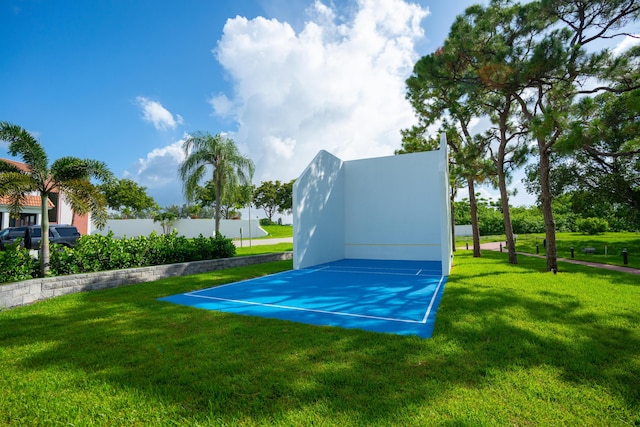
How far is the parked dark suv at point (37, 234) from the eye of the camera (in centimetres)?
1391

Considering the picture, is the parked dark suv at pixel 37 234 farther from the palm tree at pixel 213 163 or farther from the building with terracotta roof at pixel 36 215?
the palm tree at pixel 213 163

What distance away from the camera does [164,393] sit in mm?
2680

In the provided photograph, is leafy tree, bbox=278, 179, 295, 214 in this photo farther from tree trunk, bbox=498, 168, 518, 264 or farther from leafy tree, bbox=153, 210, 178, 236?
tree trunk, bbox=498, 168, 518, 264

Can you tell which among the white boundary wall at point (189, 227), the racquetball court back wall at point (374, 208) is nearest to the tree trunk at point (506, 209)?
the racquetball court back wall at point (374, 208)

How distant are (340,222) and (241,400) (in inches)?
488

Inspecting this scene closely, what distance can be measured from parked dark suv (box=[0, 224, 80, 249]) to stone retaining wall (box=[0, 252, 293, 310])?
8.50 metres

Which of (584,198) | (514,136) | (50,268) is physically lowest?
(50,268)

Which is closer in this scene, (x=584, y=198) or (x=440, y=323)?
(x=440, y=323)

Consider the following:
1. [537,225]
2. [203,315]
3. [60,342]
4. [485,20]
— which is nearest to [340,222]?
[485,20]

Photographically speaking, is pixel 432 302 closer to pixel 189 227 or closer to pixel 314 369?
pixel 314 369

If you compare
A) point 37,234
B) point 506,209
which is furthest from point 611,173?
point 37,234

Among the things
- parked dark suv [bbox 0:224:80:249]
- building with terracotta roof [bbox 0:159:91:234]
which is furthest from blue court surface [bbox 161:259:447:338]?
building with terracotta roof [bbox 0:159:91:234]

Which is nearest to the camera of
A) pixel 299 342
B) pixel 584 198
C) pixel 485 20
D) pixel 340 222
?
pixel 299 342

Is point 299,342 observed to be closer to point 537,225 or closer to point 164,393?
point 164,393
